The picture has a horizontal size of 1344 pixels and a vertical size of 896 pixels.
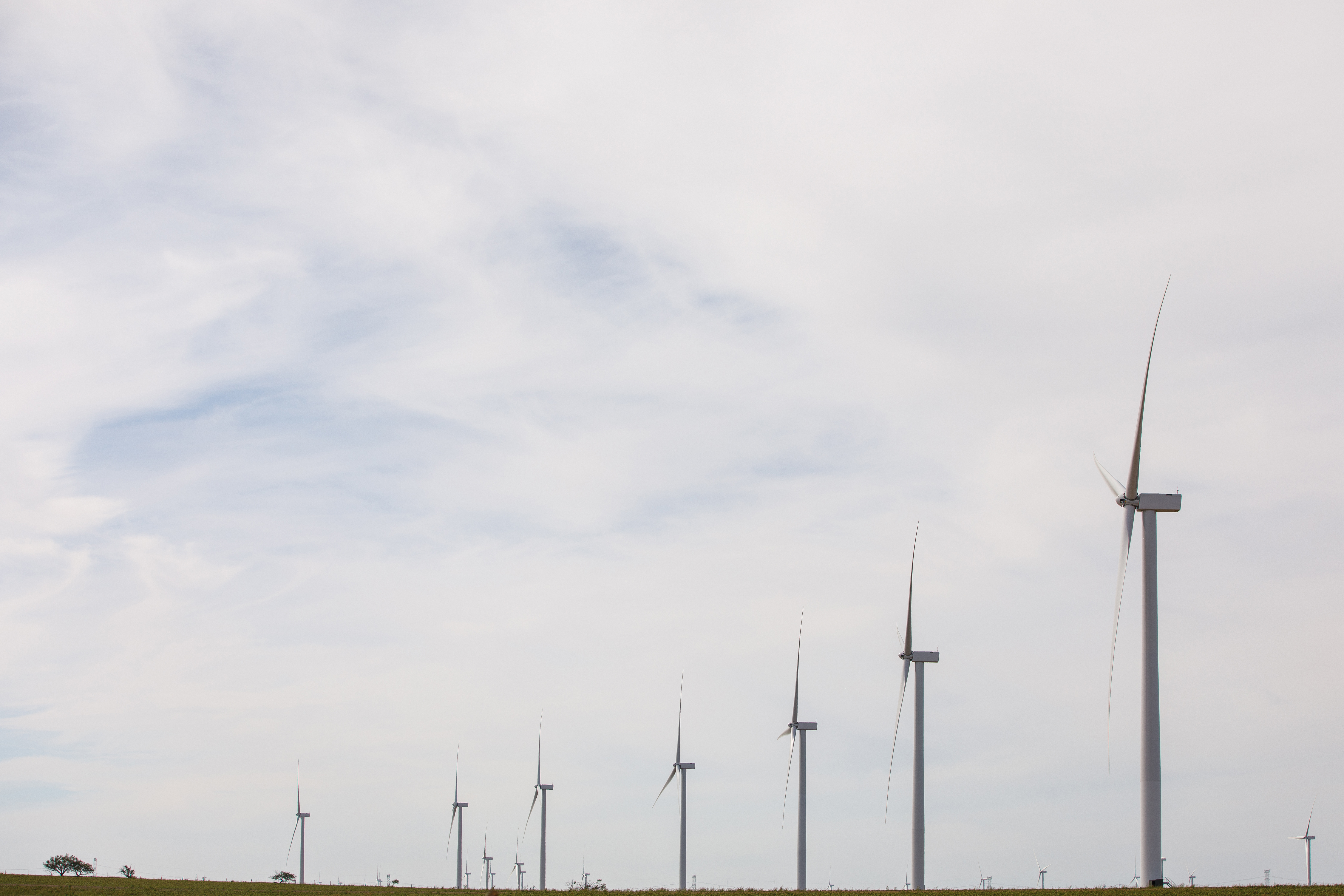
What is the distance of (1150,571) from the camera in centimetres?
6488

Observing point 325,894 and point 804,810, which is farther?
point 804,810

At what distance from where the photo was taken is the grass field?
6794cm

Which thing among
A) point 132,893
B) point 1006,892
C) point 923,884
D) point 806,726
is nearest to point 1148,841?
point 1006,892

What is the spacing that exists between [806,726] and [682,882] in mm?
17836

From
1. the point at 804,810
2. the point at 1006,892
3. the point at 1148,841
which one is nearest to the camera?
the point at 1006,892

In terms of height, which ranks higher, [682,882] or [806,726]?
[806,726]

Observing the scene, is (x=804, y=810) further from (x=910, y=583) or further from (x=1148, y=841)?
(x=1148, y=841)

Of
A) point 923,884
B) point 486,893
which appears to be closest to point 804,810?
point 923,884

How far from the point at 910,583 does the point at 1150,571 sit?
37.8 m

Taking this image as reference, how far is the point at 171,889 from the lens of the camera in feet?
251

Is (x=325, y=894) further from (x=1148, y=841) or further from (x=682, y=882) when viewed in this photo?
(x=682, y=882)

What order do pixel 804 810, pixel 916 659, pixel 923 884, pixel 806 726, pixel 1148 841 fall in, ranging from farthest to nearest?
pixel 806 726
pixel 804 810
pixel 916 659
pixel 923 884
pixel 1148 841

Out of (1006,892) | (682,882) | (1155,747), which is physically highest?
(1155,747)

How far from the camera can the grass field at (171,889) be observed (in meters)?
67.9
